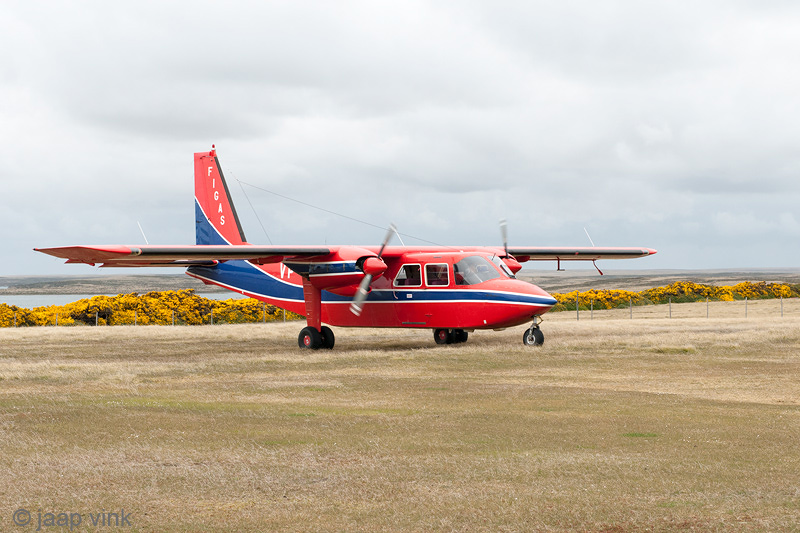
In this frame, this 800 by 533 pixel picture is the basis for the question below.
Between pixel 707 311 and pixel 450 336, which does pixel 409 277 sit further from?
pixel 707 311

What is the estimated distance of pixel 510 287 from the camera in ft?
81.0

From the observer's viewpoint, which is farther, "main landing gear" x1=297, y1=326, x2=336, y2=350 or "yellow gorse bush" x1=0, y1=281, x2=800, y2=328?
"yellow gorse bush" x1=0, y1=281, x2=800, y2=328

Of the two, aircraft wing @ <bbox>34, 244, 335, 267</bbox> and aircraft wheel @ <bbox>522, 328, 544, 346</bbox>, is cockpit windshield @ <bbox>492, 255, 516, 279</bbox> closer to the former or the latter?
aircraft wheel @ <bbox>522, 328, 544, 346</bbox>

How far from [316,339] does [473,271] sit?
18.8 ft

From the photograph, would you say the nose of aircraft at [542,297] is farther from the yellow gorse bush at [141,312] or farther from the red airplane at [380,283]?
the yellow gorse bush at [141,312]

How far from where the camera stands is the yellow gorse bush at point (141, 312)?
47.0m

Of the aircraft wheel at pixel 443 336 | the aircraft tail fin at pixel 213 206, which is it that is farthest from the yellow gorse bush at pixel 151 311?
the aircraft wheel at pixel 443 336

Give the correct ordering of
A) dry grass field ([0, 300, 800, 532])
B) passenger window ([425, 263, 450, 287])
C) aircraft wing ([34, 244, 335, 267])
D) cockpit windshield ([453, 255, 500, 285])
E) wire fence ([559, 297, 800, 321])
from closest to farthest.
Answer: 1. dry grass field ([0, 300, 800, 532])
2. aircraft wing ([34, 244, 335, 267])
3. cockpit windshield ([453, 255, 500, 285])
4. passenger window ([425, 263, 450, 287])
5. wire fence ([559, 297, 800, 321])

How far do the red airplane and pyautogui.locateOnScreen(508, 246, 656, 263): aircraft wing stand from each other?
2908mm

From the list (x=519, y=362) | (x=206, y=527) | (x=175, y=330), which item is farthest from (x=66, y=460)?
(x=175, y=330)

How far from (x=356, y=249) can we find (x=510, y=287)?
5.18 m

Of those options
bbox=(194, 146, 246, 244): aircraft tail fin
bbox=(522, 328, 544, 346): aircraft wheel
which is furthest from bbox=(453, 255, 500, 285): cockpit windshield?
bbox=(194, 146, 246, 244): aircraft tail fin

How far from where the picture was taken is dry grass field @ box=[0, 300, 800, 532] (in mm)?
7156

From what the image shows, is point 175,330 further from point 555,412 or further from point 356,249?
point 555,412
